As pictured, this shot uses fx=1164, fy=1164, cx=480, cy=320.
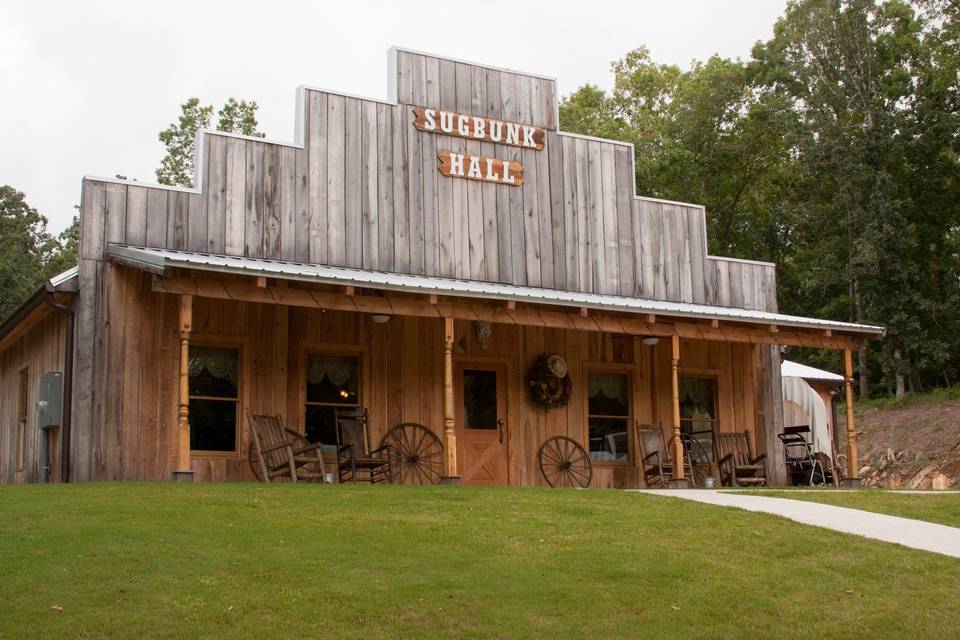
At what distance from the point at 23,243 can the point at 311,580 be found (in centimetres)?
3355

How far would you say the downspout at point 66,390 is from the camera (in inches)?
490

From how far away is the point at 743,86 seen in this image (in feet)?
110

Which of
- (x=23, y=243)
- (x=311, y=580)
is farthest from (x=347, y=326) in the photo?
(x=23, y=243)

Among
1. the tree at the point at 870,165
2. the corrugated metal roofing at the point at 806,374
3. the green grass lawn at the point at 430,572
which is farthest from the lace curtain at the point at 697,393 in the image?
the tree at the point at 870,165

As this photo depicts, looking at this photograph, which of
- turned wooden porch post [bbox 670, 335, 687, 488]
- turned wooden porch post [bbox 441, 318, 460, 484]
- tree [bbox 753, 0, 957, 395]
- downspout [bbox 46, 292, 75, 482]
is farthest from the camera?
tree [bbox 753, 0, 957, 395]

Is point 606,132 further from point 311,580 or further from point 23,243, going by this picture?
point 311,580

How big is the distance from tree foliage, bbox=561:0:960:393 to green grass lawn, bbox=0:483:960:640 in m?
21.4

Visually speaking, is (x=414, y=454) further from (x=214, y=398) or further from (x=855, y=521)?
(x=855, y=521)

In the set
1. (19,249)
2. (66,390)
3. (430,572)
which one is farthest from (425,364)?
(19,249)

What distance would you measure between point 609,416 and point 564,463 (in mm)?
1072

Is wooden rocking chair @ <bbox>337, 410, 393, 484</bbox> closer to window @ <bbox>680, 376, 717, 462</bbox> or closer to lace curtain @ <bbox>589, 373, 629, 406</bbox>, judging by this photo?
lace curtain @ <bbox>589, 373, 629, 406</bbox>

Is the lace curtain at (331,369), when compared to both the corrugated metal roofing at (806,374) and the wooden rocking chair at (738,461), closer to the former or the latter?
the wooden rocking chair at (738,461)

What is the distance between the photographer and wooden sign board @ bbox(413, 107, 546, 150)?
15047mm

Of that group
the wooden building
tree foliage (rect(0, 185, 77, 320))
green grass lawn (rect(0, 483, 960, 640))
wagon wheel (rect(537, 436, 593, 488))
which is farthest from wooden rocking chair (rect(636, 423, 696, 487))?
tree foliage (rect(0, 185, 77, 320))
